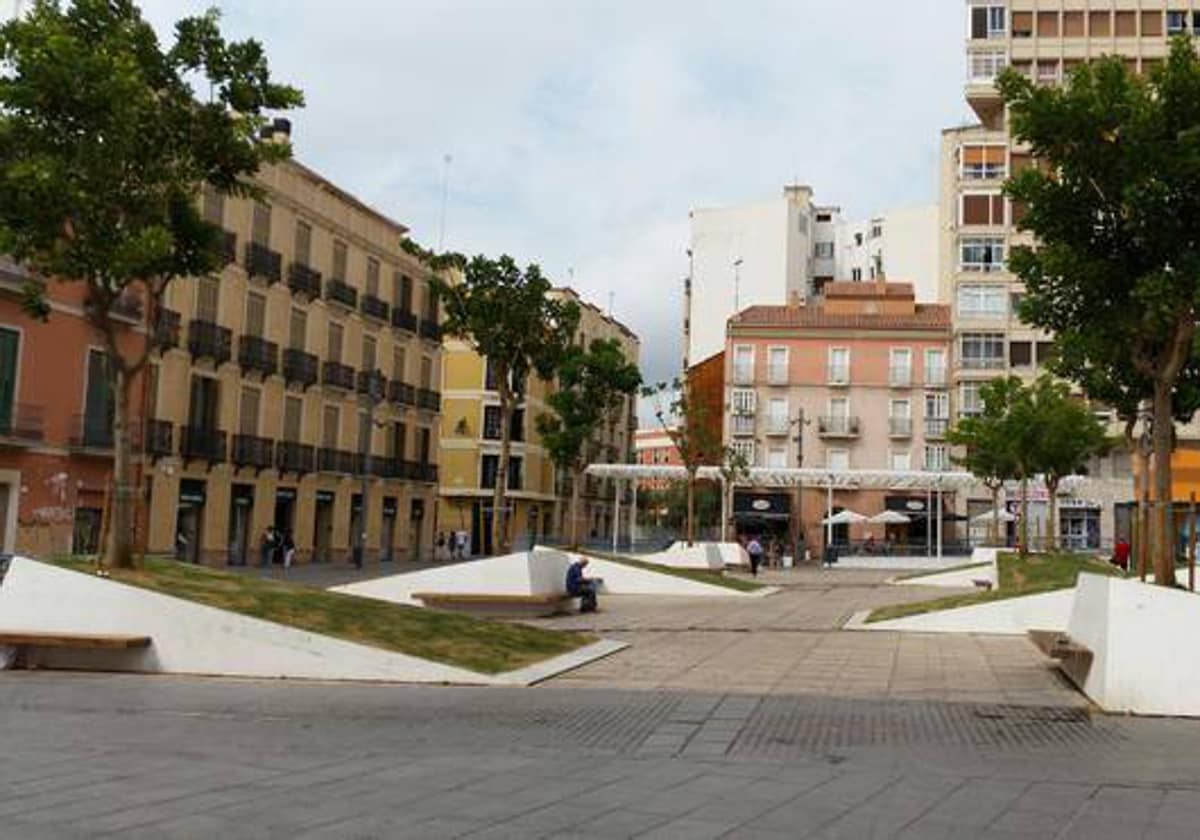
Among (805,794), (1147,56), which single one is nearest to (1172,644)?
(805,794)

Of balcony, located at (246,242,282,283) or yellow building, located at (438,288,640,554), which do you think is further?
yellow building, located at (438,288,640,554)

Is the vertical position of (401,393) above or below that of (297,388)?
above

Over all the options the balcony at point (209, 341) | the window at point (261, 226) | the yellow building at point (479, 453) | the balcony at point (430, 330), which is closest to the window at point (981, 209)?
the yellow building at point (479, 453)

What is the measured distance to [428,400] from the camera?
61.2 metres

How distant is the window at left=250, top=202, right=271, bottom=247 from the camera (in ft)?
154

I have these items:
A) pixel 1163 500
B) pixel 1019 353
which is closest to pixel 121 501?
pixel 1163 500

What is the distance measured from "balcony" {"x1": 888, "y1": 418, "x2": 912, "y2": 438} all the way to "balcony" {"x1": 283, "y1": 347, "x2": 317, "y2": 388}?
37.5 m

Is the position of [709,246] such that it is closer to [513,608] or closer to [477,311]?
[477,311]

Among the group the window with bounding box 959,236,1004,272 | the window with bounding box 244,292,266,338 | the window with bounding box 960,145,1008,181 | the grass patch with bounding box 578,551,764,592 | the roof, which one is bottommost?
the grass patch with bounding box 578,551,764,592

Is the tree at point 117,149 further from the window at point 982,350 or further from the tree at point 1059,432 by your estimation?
the window at point 982,350

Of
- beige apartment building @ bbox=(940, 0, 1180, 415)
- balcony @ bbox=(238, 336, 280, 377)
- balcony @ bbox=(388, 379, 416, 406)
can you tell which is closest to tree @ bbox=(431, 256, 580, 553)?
balcony @ bbox=(238, 336, 280, 377)

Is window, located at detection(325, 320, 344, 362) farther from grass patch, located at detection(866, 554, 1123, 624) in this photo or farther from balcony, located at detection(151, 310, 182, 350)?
grass patch, located at detection(866, 554, 1123, 624)

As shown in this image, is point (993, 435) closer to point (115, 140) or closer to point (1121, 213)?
point (1121, 213)

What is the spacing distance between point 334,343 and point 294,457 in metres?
5.55
